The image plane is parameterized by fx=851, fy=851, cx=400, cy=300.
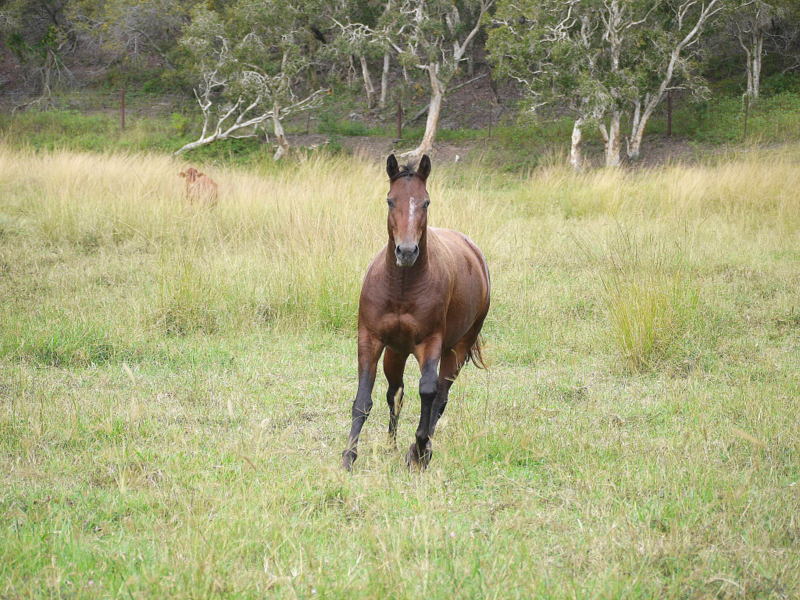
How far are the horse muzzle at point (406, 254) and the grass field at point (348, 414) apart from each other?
1092mm

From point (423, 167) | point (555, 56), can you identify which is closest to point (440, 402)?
point (423, 167)

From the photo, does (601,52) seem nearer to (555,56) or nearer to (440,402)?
(555,56)

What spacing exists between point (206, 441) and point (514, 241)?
23.8 ft

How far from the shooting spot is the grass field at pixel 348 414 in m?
3.32

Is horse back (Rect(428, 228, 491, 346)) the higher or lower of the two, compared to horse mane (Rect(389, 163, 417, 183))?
lower

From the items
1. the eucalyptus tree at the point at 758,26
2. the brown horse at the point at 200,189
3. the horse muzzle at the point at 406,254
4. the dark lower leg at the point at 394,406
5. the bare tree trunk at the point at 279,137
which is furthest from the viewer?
the eucalyptus tree at the point at 758,26

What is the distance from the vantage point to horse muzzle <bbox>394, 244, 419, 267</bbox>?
172 inches

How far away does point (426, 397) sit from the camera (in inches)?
184

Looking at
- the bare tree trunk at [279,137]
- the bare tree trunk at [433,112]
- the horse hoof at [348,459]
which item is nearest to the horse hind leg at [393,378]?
the horse hoof at [348,459]

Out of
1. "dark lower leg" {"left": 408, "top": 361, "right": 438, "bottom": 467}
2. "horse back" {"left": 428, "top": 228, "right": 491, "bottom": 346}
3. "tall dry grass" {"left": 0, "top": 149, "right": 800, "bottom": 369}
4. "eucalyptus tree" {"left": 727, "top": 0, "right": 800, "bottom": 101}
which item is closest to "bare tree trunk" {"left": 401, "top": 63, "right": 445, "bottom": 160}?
"eucalyptus tree" {"left": 727, "top": 0, "right": 800, "bottom": 101}

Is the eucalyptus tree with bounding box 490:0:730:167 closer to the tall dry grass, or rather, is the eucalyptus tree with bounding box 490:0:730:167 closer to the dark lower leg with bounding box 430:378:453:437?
the tall dry grass

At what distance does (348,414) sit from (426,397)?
1.25 m

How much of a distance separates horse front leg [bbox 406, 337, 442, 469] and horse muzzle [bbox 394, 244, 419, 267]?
0.61 metres

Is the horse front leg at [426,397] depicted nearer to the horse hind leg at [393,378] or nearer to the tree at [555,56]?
the horse hind leg at [393,378]
